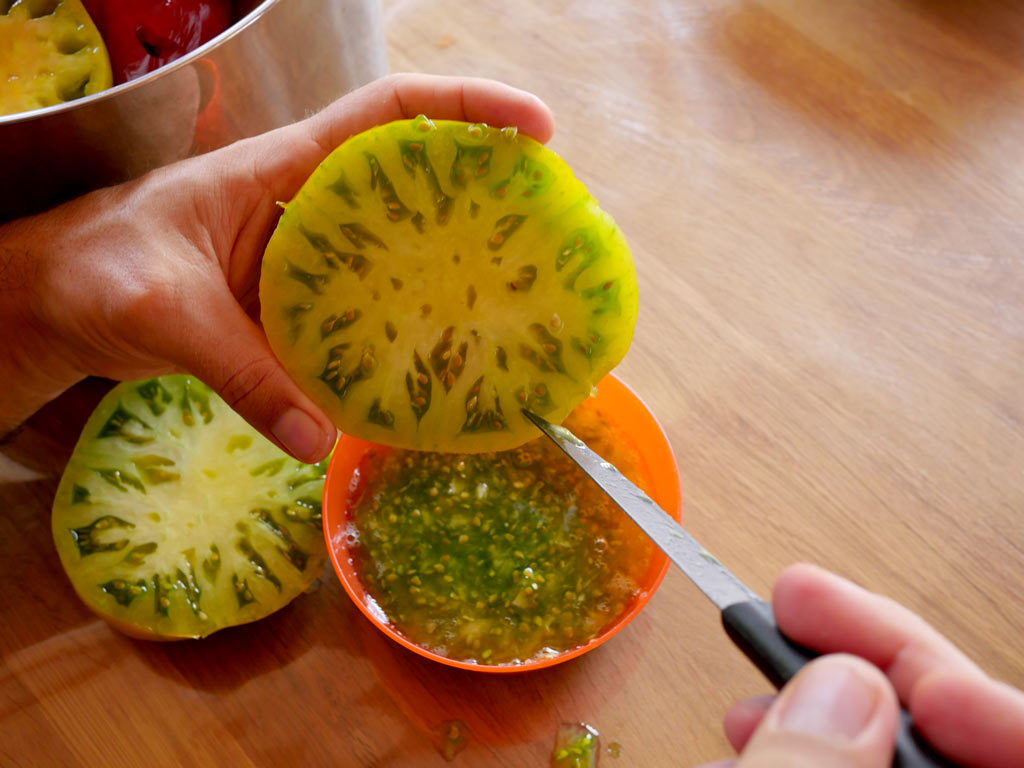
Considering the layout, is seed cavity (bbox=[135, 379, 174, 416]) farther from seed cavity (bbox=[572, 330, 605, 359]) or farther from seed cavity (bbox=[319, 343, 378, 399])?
seed cavity (bbox=[572, 330, 605, 359])

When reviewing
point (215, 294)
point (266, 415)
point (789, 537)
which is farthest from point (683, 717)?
point (215, 294)

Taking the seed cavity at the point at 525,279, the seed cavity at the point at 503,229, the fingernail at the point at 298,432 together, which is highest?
the seed cavity at the point at 503,229

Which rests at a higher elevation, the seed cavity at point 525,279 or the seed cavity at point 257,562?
the seed cavity at point 525,279

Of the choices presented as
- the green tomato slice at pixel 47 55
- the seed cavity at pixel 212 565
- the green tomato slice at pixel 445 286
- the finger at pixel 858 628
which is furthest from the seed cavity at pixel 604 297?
the green tomato slice at pixel 47 55

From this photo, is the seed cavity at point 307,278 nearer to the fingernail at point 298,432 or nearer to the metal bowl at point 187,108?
the fingernail at point 298,432

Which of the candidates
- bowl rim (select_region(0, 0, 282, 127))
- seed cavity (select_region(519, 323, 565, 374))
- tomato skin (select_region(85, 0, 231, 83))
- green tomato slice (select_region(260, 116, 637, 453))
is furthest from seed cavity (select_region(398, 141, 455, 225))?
tomato skin (select_region(85, 0, 231, 83))

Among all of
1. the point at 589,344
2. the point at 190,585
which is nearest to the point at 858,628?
the point at 589,344
